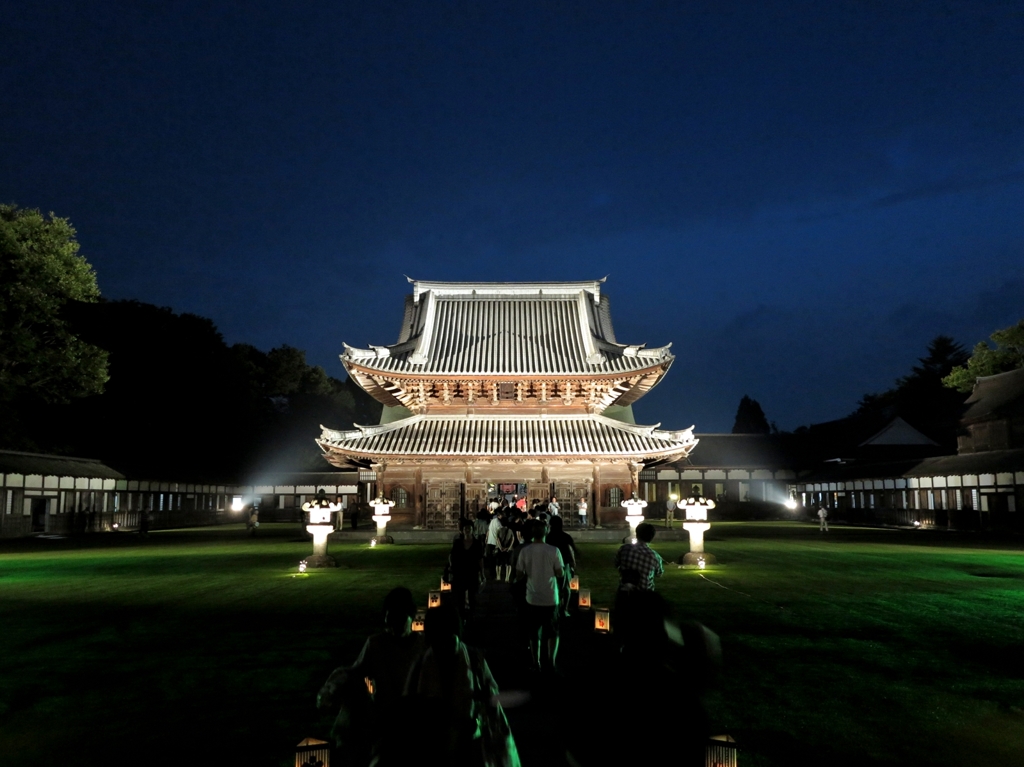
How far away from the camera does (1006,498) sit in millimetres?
37281

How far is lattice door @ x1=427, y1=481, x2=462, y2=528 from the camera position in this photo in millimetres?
34781

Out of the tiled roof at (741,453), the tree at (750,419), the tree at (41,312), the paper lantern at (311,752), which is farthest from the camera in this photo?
the tree at (750,419)

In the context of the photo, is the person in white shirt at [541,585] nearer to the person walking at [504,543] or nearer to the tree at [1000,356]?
the person walking at [504,543]

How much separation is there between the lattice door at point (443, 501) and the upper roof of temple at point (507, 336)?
17.3 feet

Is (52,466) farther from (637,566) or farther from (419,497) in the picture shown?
(637,566)

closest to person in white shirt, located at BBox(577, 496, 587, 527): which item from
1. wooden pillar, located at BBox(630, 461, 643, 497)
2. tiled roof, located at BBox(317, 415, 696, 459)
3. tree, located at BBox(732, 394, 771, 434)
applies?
tiled roof, located at BBox(317, 415, 696, 459)

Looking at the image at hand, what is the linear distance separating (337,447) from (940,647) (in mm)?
26287

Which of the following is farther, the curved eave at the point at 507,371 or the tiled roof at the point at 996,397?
the tiled roof at the point at 996,397

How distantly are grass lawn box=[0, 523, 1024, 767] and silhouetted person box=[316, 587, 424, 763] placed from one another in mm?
1243

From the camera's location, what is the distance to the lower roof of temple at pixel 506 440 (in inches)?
1293

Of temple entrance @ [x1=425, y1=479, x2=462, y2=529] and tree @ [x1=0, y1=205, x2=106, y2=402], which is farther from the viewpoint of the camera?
tree @ [x1=0, y1=205, x2=106, y2=402]

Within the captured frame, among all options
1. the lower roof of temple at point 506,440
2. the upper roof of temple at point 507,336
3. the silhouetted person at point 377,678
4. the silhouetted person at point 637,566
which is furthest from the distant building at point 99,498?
the silhouetted person at point 377,678

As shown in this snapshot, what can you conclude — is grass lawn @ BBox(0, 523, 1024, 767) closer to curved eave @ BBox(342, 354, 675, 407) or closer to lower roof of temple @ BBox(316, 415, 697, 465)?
lower roof of temple @ BBox(316, 415, 697, 465)

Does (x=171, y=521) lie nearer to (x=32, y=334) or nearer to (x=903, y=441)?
(x=32, y=334)
